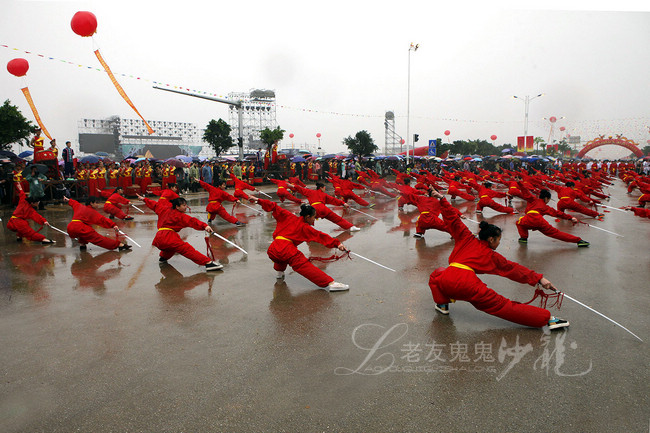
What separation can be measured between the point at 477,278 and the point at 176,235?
491 cm

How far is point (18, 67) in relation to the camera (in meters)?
16.1

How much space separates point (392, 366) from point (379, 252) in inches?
178

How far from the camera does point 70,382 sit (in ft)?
11.4

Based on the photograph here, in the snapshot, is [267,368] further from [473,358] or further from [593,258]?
[593,258]

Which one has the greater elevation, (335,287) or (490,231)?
(490,231)

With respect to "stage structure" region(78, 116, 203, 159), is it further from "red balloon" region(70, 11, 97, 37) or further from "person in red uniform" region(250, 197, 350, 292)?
"person in red uniform" region(250, 197, 350, 292)

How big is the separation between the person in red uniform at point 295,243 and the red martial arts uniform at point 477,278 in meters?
1.64

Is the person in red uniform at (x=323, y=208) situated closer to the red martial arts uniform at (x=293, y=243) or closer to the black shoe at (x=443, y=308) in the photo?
the red martial arts uniform at (x=293, y=243)

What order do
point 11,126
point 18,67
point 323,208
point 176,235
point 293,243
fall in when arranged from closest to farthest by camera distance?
1. point 293,243
2. point 176,235
3. point 323,208
4. point 18,67
5. point 11,126

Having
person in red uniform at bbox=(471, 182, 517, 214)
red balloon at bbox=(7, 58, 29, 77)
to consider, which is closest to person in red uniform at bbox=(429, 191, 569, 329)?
person in red uniform at bbox=(471, 182, 517, 214)

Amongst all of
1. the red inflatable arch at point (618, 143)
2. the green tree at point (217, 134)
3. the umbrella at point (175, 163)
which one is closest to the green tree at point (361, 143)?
the green tree at point (217, 134)

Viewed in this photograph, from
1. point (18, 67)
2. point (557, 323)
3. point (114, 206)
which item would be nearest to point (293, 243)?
point (557, 323)

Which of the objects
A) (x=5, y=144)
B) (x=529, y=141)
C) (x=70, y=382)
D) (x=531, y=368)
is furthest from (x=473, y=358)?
(x=529, y=141)

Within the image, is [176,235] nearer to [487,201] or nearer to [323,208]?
[323,208]
